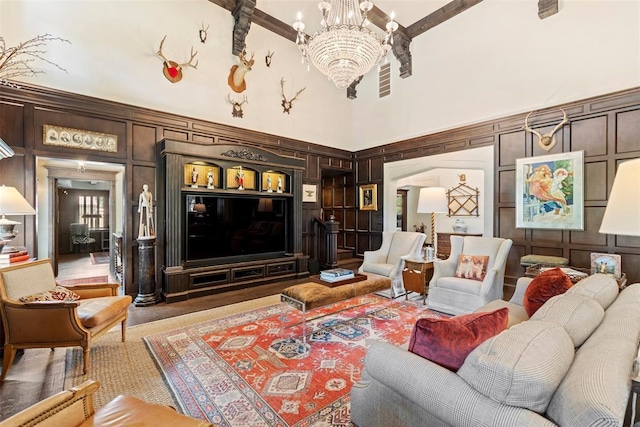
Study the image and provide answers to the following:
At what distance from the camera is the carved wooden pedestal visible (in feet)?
13.9

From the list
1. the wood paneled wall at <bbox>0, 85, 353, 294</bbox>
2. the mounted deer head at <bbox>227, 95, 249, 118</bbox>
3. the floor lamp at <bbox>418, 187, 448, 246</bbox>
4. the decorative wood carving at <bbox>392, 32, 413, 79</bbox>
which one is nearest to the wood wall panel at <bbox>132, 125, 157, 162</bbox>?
the wood paneled wall at <bbox>0, 85, 353, 294</bbox>

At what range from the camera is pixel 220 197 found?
5.15 m

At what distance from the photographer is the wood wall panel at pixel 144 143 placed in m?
4.48

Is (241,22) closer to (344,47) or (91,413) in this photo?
(344,47)

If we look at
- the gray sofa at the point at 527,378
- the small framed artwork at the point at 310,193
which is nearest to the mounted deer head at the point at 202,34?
the small framed artwork at the point at 310,193

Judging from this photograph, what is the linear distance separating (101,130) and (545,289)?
558 centimetres

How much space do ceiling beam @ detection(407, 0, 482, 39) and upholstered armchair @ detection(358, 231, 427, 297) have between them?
4206mm

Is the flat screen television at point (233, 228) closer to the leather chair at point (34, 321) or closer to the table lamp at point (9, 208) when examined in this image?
the table lamp at point (9, 208)

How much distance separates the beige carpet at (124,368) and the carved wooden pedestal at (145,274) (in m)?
0.86

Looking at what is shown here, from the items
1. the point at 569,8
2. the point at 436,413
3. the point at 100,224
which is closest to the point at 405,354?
the point at 436,413

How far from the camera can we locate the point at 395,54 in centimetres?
634

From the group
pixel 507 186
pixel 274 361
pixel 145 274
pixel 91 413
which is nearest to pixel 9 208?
pixel 145 274

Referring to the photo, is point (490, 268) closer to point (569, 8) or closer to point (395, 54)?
point (569, 8)

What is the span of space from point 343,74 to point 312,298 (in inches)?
100
